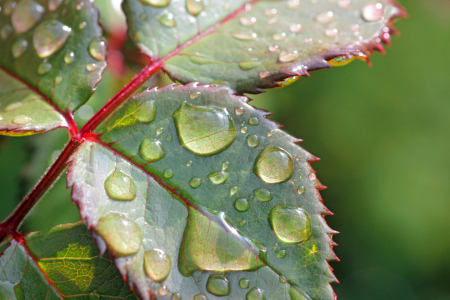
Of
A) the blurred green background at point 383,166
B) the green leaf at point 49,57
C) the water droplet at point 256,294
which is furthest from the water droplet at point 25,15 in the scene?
the blurred green background at point 383,166

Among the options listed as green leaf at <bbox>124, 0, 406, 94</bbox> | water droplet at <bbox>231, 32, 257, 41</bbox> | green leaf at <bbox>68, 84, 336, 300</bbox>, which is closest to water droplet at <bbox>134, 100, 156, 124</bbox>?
green leaf at <bbox>68, 84, 336, 300</bbox>

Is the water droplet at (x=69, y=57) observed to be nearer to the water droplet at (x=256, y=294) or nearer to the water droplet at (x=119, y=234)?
the water droplet at (x=119, y=234)

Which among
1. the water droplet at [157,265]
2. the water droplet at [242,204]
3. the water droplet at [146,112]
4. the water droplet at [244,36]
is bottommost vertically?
the water droplet at [157,265]

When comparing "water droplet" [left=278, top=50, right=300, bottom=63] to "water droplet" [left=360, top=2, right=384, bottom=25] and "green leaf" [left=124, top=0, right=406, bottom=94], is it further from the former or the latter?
"water droplet" [left=360, top=2, right=384, bottom=25]

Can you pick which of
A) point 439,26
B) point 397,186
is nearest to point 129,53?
point 397,186

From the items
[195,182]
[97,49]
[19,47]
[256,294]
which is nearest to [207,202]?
[195,182]

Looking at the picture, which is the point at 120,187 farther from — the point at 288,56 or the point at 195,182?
the point at 288,56

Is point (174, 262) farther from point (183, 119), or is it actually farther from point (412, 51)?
point (412, 51)
